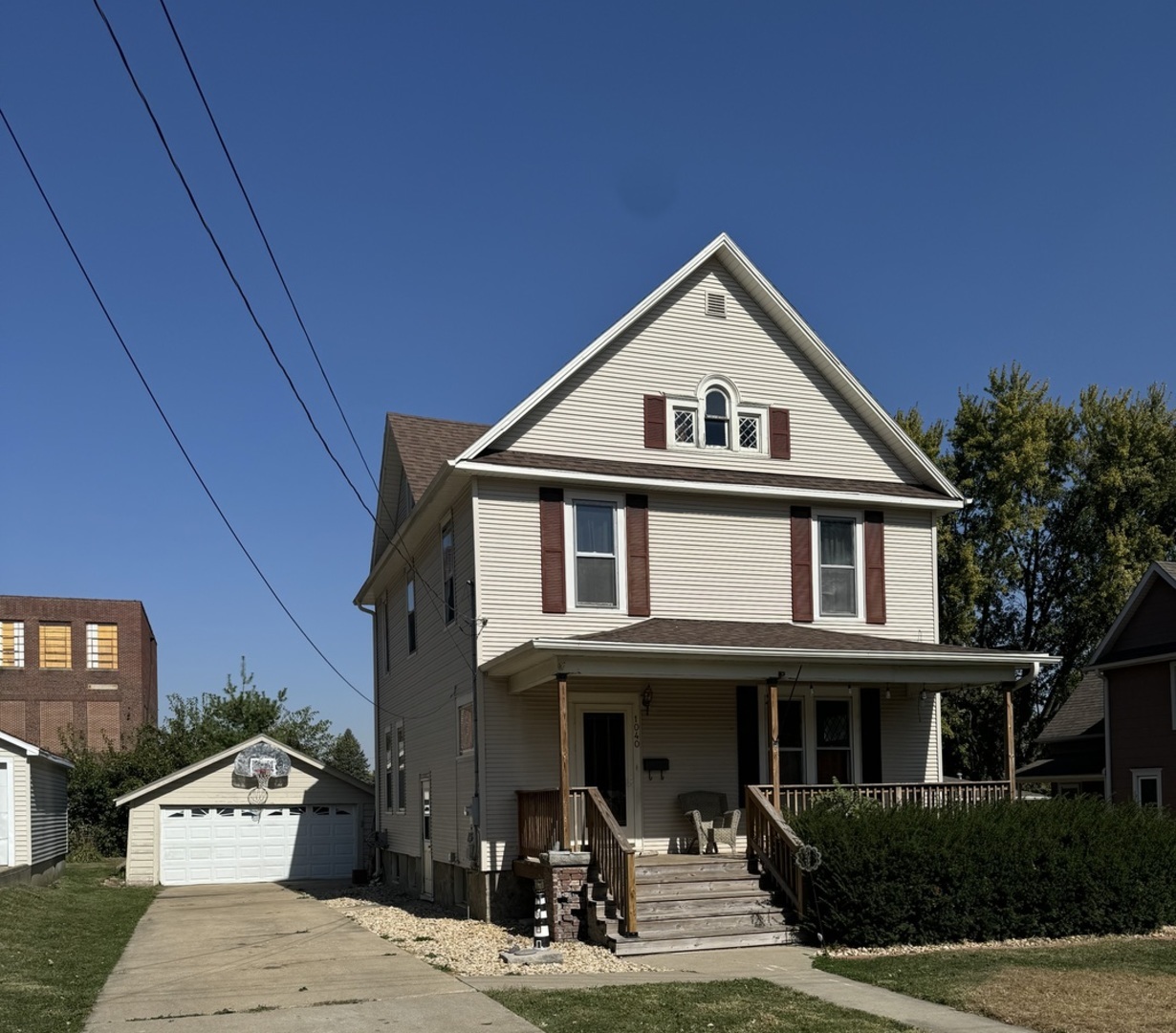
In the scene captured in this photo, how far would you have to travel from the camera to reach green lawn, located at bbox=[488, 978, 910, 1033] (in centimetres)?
1055

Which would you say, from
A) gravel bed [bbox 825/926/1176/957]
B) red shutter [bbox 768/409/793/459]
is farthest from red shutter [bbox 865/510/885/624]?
gravel bed [bbox 825/926/1176/957]

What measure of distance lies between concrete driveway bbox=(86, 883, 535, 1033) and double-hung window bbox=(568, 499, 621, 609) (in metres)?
5.62

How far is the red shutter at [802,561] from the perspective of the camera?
20734 mm

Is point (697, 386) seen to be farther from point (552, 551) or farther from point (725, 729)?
point (725, 729)

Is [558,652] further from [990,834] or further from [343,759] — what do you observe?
[343,759]

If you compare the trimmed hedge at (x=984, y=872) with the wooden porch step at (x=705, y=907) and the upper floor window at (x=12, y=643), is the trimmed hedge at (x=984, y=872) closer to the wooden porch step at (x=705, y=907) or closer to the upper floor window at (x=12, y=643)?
the wooden porch step at (x=705, y=907)

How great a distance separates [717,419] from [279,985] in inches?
439

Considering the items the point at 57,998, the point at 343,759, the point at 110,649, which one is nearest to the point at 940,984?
the point at 57,998

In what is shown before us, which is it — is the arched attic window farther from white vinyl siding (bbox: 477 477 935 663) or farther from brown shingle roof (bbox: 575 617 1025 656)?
brown shingle roof (bbox: 575 617 1025 656)

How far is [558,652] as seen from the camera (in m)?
16.4

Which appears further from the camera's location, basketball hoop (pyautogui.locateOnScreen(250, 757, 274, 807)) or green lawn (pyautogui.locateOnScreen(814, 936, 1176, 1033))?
basketball hoop (pyautogui.locateOnScreen(250, 757, 274, 807))

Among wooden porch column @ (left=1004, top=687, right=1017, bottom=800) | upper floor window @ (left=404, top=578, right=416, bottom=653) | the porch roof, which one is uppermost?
upper floor window @ (left=404, top=578, right=416, bottom=653)

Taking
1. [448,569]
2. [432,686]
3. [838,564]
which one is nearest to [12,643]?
[432,686]

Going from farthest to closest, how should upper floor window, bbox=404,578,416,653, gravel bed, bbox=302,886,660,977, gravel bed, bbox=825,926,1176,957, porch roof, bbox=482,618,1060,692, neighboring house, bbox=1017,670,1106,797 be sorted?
neighboring house, bbox=1017,670,1106,797 < upper floor window, bbox=404,578,416,653 < porch roof, bbox=482,618,1060,692 < gravel bed, bbox=825,926,1176,957 < gravel bed, bbox=302,886,660,977
